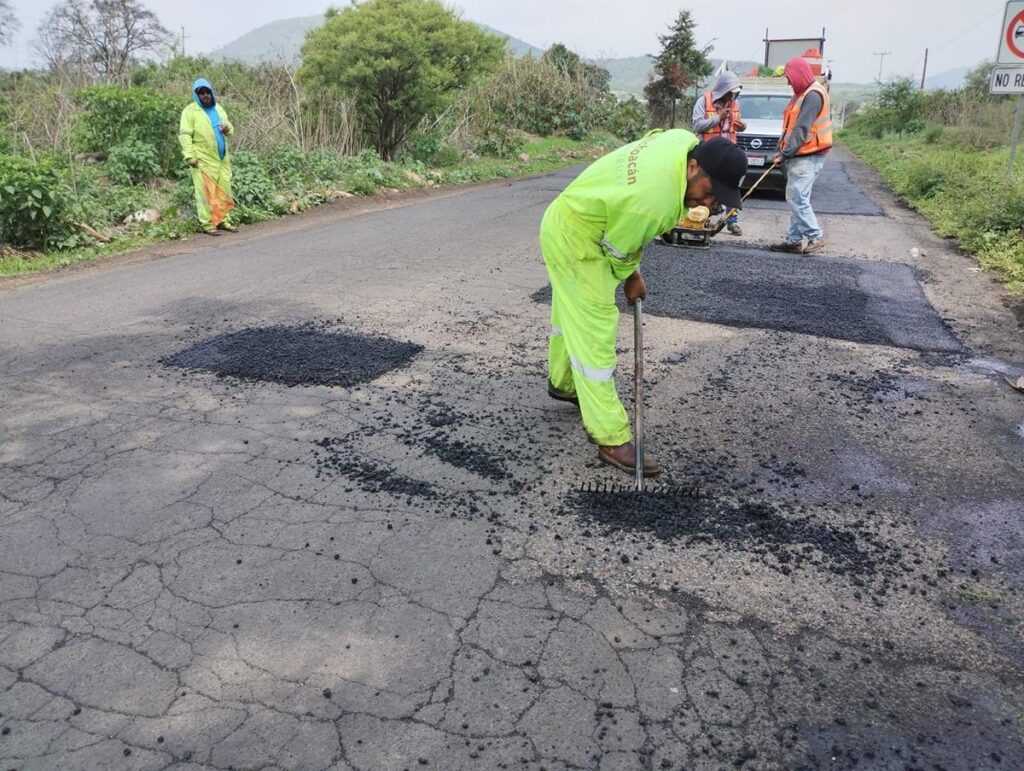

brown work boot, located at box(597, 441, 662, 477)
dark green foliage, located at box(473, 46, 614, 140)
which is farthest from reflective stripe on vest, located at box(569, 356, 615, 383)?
dark green foliage, located at box(473, 46, 614, 140)

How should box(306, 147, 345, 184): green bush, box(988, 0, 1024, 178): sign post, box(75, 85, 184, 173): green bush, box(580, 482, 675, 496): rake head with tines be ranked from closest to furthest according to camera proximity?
box(580, 482, 675, 496): rake head with tines, box(988, 0, 1024, 178): sign post, box(75, 85, 184, 173): green bush, box(306, 147, 345, 184): green bush

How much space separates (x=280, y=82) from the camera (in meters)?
15.0

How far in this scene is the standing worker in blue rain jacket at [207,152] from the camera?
8.88 metres

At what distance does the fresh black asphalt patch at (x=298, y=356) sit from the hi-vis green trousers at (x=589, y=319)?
167cm

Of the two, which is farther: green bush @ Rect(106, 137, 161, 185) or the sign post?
green bush @ Rect(106, 137, 161, 185)

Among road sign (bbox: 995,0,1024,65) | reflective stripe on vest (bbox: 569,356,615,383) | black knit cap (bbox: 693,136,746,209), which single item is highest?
road sign (bbox: 995,0,1024,65)

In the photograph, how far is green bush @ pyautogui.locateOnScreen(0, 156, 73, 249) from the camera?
25.8 ft

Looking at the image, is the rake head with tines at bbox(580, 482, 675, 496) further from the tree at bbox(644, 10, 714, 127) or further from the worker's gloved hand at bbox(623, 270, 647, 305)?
the tree at bbox(644, 10, 714, 127)

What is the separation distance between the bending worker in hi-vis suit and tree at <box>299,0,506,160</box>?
39.5 ft

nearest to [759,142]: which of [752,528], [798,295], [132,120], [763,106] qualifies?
[763,106]

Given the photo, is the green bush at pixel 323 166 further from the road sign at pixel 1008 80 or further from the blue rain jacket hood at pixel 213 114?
the road sign at pixel 1008 80

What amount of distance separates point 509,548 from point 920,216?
11088mm

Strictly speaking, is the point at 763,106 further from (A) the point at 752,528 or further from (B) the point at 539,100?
(A) the point at 752,528

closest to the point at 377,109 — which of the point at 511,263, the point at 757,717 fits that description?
the point at 511,263
